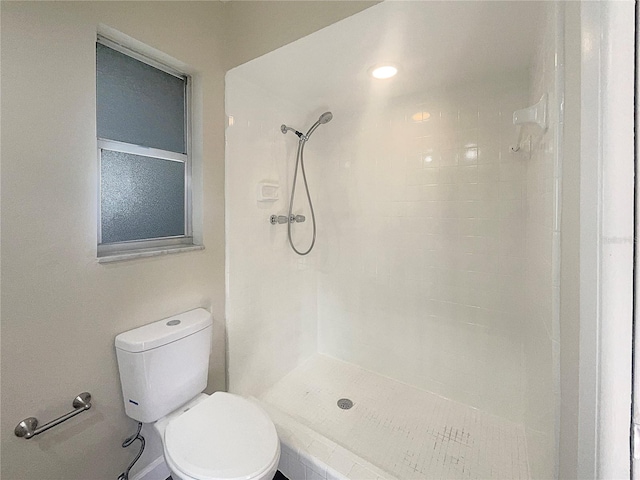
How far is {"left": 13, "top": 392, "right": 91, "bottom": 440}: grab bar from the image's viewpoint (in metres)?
0.97

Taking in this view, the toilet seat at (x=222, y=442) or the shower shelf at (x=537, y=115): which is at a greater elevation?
the shower shelf at (x=537, y=115)

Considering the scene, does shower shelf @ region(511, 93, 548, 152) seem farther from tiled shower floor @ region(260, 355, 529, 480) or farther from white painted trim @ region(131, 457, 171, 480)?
white painted trim @ region(131, 457, 171, 480)

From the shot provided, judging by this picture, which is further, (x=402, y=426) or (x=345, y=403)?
(x=345, y=403)

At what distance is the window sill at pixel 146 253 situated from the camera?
3.91ft

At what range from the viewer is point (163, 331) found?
1273 mm

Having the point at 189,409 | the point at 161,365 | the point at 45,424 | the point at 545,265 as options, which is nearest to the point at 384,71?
the point at 545,265

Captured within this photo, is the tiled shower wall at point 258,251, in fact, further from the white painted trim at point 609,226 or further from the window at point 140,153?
the white painted trim at point 609,226

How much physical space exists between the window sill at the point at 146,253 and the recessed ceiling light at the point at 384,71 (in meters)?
1.36

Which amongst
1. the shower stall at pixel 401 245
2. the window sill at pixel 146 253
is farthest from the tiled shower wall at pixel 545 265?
the window sill at pixel 146 253

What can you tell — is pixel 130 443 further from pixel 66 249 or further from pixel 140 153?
pixel 140 153

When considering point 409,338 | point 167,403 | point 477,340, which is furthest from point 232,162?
point 477,340

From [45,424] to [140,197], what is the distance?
948 mm

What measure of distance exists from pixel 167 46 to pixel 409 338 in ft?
7.29

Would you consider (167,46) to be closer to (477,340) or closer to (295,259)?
(295,259)
